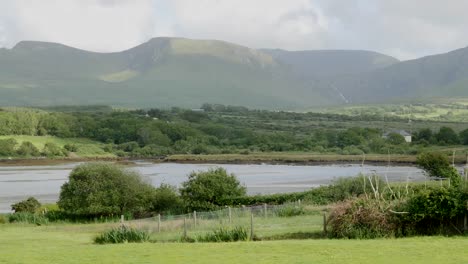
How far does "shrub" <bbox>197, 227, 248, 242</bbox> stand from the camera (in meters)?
33.7

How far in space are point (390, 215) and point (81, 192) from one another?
34849mm

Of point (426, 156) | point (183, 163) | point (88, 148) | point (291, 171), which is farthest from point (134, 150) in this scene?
point (426, 156)

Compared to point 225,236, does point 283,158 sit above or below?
below

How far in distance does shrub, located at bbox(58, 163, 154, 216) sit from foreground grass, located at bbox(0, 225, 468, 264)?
2778cm

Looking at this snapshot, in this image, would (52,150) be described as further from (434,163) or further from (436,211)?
(436,211)

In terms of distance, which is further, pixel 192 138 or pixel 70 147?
pixel 192 138

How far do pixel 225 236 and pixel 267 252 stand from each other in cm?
631

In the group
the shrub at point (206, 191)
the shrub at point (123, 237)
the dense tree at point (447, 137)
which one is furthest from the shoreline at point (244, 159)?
the shrub at point (123, 237)

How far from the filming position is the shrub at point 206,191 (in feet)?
201

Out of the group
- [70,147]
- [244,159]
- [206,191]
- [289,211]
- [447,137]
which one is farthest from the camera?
[70,147]

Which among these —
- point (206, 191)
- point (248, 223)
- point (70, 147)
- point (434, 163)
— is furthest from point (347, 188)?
point (70, 147)

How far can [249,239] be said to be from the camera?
111 feet

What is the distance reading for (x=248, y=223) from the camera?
3828cm

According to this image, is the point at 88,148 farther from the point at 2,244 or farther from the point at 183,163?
the point at 2,244
